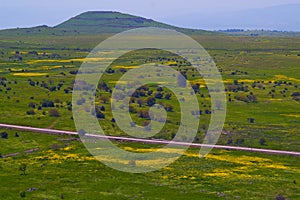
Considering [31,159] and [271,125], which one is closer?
[31,159]

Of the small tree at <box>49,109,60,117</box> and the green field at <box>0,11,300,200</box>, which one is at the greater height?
the small tree at <box>49,109,60,117</box>

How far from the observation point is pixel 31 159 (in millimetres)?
69188

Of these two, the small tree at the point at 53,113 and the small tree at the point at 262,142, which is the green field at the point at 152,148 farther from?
the small tree at the point at 53,113

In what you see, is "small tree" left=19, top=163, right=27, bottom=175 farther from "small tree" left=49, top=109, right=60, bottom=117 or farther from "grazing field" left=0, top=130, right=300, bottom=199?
"small tree" left=49, top=109, right=60, bottom=117

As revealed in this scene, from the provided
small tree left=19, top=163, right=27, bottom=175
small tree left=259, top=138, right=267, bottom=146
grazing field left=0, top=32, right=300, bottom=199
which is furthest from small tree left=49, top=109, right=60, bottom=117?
small tree left=259, top=138, right=267, bottom=146

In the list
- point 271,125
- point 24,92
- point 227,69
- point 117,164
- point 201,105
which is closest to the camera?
point 117,164

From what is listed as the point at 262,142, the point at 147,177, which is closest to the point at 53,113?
the point at 147,177

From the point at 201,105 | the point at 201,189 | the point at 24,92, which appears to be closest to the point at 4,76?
the point at 24,92

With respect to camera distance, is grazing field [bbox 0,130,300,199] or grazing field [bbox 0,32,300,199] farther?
grazing field [bbox 0,32,300,199]

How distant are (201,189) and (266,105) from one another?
2414 inches

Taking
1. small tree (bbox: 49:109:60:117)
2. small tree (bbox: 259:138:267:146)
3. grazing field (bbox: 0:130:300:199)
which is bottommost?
grazing field (bbox: 0:130:300:199)

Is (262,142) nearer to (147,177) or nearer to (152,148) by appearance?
(152,148)

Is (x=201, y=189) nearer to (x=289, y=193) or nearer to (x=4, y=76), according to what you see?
(x=289, y=193)

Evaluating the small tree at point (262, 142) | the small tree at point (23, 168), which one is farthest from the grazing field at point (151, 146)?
the small tree at point (23, 168)
